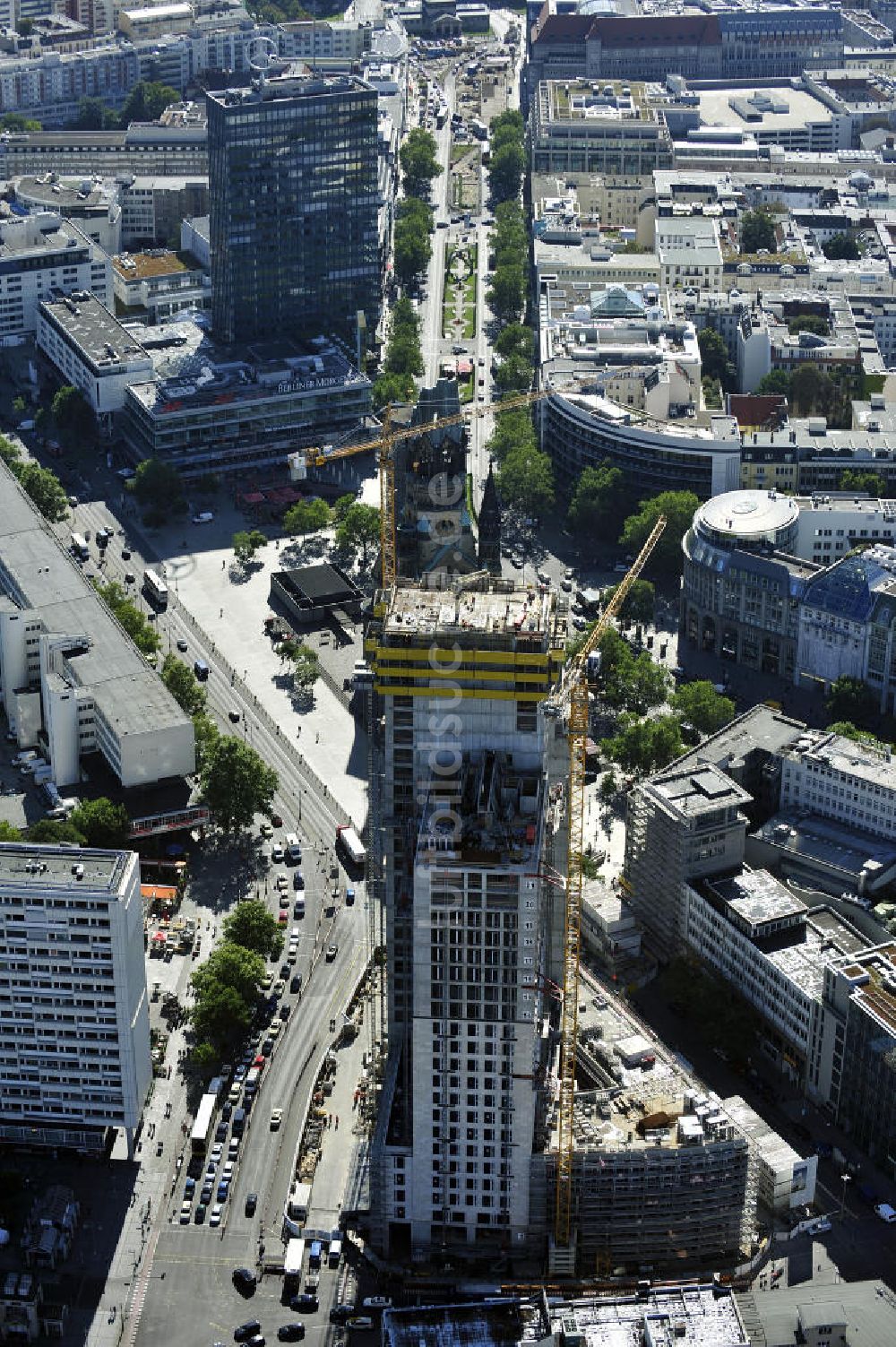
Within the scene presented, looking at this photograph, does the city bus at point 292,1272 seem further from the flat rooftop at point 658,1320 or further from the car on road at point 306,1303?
the flat rooftop at point 658,1320

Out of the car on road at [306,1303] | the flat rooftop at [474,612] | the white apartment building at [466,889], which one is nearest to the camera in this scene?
the white apartment building at [466,889]

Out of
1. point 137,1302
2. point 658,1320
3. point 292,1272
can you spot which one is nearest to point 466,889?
point 658,1320

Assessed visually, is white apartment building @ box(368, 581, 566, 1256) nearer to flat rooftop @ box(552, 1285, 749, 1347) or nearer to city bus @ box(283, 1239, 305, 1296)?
city bus @ box(283, 1239, 305, 1296)

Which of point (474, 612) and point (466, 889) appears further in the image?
point (474, 612)

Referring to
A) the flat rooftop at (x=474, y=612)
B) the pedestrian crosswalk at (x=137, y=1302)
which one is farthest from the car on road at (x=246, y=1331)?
the flat rooftop at (x=474, y=612)

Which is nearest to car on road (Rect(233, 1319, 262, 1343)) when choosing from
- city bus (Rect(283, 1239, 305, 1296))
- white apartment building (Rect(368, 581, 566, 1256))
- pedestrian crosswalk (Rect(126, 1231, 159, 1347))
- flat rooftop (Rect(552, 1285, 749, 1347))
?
city bus (Rect(283, 1239, 305, 1296))

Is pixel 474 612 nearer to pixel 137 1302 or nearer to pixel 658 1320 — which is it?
pixel 658 1320
